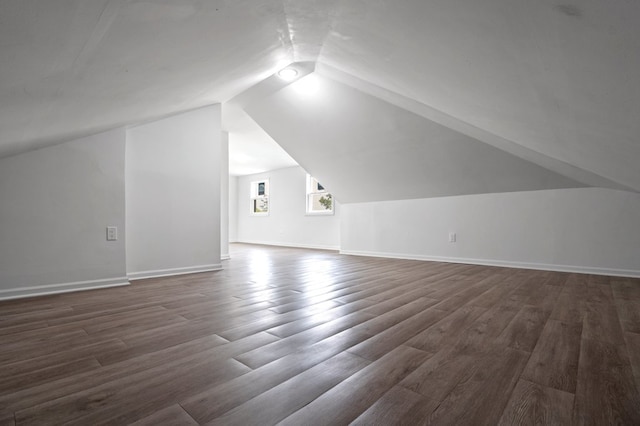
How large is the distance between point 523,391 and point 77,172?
3.82m

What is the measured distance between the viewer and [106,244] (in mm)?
3068

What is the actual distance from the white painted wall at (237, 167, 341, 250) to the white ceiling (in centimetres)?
491

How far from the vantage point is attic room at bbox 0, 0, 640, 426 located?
3.45 feet

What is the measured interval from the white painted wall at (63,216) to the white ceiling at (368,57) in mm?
447

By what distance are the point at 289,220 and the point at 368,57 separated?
648 cm

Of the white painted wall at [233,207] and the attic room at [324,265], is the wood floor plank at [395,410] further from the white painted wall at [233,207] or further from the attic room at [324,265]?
the white painted wall at [233,207]

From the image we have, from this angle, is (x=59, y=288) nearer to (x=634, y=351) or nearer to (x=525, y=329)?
(x=525, y=329)

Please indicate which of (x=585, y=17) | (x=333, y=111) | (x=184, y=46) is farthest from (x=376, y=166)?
(x=585, y=17)

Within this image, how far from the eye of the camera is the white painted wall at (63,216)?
2.59 metres

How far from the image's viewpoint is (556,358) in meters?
1.41

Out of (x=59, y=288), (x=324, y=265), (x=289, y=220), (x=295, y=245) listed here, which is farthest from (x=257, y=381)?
(x=289, y=220)

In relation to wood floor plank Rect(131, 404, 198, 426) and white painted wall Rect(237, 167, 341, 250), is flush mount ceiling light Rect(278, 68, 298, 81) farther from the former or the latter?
white painted wall Rect(237, 167, 341, 250)

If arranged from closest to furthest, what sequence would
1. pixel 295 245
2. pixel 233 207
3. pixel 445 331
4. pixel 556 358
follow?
1. pixel 556 358
2. pixel 445 331
3. pixel 295 245
4. pixel 233 207

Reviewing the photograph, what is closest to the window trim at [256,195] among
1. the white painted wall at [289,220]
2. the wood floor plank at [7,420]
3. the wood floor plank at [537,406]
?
the white painted wall at [289,220]
